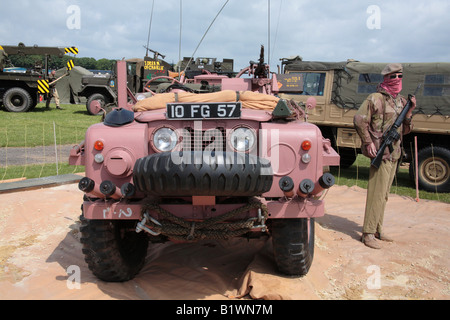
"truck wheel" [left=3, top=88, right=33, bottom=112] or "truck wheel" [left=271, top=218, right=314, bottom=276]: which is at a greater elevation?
"truck wheel" [left=3, top=88, right=33, bottom=112]

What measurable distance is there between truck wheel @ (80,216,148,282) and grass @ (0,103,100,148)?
677 cm

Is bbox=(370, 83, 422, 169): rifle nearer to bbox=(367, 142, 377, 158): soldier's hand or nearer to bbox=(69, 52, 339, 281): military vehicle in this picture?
bbox=(367, 142, 377, 158): soldier's hand

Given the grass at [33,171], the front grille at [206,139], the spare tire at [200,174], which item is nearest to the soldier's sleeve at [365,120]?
the front grille at [206,139]

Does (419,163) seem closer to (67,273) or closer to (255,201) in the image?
(255,201)

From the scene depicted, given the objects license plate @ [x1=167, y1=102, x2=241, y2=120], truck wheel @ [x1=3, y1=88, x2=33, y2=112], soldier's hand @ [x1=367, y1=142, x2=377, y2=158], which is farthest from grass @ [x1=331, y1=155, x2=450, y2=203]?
truck wheel @ [x1=3, y1=88, x2=33, y2=112]

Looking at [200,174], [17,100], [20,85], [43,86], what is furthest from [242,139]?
[20,85]

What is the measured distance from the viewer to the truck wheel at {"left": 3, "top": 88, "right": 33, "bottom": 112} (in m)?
17.1

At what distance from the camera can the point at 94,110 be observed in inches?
155

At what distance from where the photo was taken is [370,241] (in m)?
4.81

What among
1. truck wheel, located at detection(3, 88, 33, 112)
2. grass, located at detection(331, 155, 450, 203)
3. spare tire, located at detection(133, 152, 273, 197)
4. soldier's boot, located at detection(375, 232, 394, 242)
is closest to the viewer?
spare tire, located at detection(133, 152, 273, 197)

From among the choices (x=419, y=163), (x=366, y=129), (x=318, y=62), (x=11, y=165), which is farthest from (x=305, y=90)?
(x=11, y=165)

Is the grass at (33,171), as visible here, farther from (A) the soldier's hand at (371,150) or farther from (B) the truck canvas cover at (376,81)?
(A) the soldier's hand at (371,150)

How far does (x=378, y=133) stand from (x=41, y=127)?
12.4 meters
